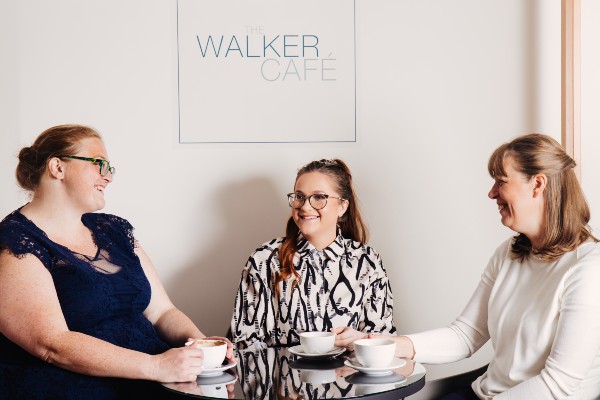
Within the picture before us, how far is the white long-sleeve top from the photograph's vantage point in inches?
69.2

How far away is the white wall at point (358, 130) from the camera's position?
2838 millimetres

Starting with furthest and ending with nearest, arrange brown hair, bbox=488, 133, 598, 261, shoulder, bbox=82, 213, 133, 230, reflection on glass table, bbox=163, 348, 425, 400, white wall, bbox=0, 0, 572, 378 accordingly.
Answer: white wall, bbox=0, 0, 572, 378
shoulder, bbox=82, 213, 133, 230
brown hair, bbox=488, 133, 598, 261
reflection on glass table, bbox=163, 348, 425, 400

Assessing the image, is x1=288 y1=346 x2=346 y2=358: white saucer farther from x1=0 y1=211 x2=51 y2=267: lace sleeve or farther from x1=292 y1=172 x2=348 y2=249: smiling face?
x1=0 y1=211 x2=51 y2=267: lace sleeve

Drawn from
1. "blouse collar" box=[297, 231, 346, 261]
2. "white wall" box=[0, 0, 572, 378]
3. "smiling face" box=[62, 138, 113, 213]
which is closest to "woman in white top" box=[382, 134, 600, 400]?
"blouse collar" box=[297, 231, 346, 261]

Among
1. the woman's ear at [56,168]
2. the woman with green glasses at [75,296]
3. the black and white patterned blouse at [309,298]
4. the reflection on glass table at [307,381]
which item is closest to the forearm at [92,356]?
the woman with green glasses at [75,296]

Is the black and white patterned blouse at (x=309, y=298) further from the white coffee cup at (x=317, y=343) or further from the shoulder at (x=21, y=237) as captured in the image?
the shoulder at (x=21, y=237)

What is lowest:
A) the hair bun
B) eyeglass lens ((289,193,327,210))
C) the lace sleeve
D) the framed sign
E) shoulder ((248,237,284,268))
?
shoulder ((248,237,284,268))

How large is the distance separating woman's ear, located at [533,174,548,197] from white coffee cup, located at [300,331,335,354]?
2.20ft

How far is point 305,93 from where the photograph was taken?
9.59ft

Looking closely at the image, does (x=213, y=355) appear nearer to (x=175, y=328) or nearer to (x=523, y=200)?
(x=175, y=328)

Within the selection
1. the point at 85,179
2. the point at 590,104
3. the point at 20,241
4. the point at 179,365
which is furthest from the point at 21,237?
the point at 590,104

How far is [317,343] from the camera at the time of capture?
1940mm

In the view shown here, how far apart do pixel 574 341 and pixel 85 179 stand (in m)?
1.40

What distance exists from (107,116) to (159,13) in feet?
1.50
